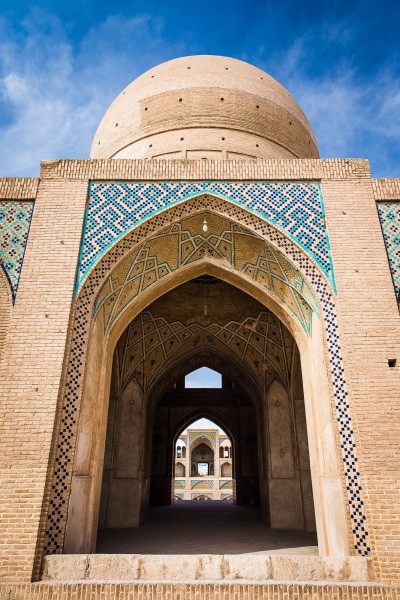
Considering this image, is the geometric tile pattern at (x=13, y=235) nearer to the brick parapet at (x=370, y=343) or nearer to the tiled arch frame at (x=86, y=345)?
the tiled arch frame at (x=86, y=345)

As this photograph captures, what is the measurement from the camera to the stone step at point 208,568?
3.12m

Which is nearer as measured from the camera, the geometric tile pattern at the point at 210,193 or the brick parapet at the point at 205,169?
the geometric tile pattern at the point at 210,193

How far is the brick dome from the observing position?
21.7 ft

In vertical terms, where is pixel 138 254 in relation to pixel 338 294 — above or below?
above

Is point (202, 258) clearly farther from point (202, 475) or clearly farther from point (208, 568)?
point (202, 475)

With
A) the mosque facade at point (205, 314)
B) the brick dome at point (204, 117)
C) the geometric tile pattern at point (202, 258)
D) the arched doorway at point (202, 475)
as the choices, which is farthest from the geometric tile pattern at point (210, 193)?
the arched doorway at point (202, 475)

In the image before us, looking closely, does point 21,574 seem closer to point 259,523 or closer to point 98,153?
point 259,523

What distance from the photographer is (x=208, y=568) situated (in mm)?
3166

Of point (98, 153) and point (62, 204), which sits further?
point (98, 153)

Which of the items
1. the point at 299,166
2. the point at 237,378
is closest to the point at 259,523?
the point at 237,378

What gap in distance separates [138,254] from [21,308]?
1249 mm

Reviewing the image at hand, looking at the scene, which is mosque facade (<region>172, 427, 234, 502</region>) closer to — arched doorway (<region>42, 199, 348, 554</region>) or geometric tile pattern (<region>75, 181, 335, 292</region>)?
arched doorway (<region>42, 199, 348, 554</region>)

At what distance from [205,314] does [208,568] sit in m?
4.08

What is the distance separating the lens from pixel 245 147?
6.63 metres
